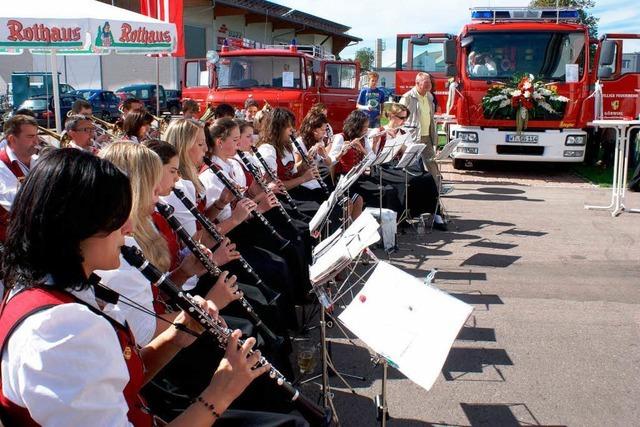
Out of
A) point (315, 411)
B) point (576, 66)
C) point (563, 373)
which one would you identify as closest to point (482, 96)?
point (576, 66)

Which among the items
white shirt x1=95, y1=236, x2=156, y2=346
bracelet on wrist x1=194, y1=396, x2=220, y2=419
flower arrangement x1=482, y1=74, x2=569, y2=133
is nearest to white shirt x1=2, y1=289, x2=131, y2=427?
bracelet on wrist x1=194, y1=396, x2=220, y2=419

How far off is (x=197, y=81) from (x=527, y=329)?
9.19 metres

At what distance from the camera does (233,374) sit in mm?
1825

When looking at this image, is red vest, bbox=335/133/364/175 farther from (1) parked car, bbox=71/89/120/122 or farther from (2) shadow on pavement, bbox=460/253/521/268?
(1) parked car, bbox=71/89/120/122

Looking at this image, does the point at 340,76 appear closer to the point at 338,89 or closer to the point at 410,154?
the point at 338,89

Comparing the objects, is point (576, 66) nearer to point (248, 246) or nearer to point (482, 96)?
point (482, 96)

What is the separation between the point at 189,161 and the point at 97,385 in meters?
2.79

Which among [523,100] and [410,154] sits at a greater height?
[523,100]

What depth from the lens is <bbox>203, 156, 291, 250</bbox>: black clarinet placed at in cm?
411

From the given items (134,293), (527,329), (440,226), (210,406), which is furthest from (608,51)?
(210,406)

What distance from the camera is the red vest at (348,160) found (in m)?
7.16

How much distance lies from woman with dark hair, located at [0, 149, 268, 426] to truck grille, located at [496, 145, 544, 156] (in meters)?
10.3

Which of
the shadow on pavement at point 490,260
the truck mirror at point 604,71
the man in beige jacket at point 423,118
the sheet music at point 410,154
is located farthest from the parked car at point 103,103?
the shadow on pavement at point 490,260

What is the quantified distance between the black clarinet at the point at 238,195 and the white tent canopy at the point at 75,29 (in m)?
3.68
